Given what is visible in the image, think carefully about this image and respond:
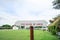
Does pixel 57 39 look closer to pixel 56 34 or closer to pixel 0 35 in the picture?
pixel 56 34

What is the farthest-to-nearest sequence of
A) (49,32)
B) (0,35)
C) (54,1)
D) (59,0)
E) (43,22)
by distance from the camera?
(49,32) < (54,1) < (59,0) < (0,35) < (43,22)

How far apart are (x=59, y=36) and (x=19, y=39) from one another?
333 cm

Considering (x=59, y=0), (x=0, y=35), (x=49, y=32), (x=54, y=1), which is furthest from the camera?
(x=49, y=32)

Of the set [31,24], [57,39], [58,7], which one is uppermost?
[58,7]

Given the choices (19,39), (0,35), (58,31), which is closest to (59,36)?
(58,31)

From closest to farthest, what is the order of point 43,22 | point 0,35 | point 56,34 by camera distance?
point 43,22, point 0,35, point 56,34

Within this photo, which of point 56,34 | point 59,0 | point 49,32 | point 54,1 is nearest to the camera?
point 59,0

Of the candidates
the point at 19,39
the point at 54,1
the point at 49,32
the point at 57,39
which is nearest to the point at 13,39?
the point at 19,39

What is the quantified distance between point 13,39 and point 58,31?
3760 mm

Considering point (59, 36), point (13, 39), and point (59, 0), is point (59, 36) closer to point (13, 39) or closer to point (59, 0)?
point (59, 0)

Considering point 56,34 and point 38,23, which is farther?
point 56,34

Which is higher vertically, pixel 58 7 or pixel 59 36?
pixel 58 7

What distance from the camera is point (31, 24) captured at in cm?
315

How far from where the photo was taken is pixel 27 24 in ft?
10.4
